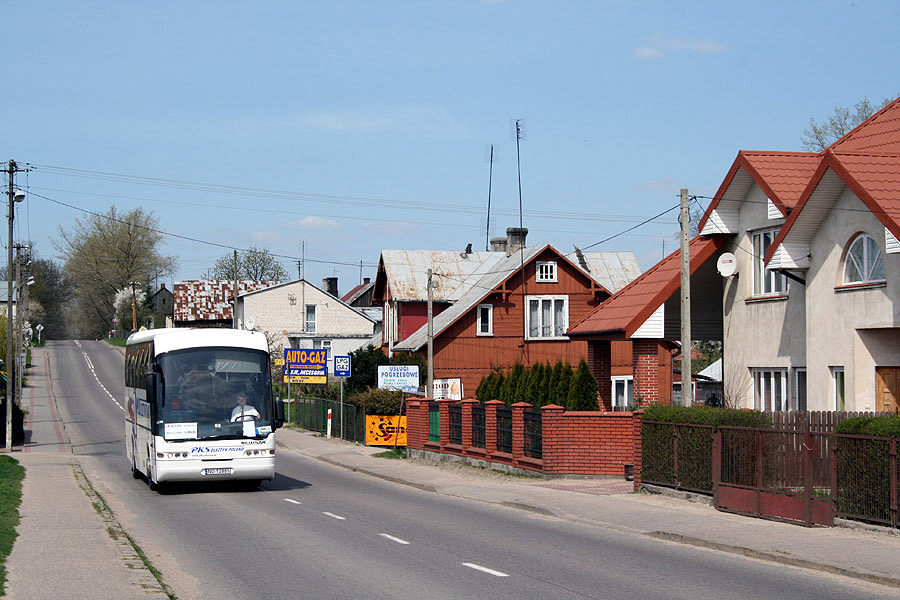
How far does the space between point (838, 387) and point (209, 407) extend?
12.4m

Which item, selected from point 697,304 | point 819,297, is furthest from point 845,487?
point 697,304

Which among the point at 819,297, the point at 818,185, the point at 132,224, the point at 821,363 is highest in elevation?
the point at 132,224

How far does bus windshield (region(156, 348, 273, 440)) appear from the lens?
19.7m

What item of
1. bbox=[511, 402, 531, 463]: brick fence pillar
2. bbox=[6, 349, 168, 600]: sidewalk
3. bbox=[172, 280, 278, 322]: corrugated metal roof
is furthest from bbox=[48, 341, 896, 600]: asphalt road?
bbox=[172, 280, 278, 322]: corrugated metal roof

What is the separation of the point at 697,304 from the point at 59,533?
58.0 feet

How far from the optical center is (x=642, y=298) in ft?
85.0

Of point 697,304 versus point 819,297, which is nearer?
point 819,297

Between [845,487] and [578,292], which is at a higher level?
[578,292]

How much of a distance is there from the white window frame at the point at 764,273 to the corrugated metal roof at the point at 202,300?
68.8 meters

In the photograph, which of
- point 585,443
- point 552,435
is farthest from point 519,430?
point 585,443

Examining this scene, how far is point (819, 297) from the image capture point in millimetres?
20406

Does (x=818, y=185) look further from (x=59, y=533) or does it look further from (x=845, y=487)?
(x=59, y=533)

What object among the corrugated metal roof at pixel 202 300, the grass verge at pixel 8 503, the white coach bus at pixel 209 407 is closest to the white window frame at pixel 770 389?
the white coach bus at pixel 209 407

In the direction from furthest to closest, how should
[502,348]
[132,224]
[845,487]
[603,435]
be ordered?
[132,224] → [502,348] → [603,435] → [845,487]
